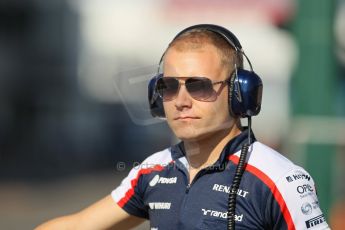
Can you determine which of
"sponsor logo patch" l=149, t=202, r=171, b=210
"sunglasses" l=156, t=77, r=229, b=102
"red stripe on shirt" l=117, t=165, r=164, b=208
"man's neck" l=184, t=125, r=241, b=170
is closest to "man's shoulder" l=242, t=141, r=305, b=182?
"man's neck" l=184, t=125, r=241, b=170

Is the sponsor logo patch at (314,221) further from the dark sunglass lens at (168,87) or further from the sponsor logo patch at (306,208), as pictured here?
the dark sunglass lens at (168,87)

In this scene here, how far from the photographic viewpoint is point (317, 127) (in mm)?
5828

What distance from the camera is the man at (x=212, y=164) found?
140 inches

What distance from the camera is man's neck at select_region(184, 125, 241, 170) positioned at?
381 cm

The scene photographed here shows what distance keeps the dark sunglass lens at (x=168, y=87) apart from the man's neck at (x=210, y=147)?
0.66 ft

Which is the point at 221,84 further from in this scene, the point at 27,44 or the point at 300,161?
the point at 27,44

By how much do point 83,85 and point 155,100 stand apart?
19746 millimetres

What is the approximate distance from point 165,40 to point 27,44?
498 centimetres

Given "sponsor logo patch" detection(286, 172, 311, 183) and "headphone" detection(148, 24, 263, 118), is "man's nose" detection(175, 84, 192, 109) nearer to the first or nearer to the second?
"headphone" detection(148, 24, 263, 118)

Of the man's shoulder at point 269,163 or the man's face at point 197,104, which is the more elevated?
the man's face at point 197,104

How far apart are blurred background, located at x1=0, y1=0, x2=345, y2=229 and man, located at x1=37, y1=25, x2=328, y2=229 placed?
10.6 meters

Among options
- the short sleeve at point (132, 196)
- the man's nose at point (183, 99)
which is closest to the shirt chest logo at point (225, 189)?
the man's nose at point (183, 99)

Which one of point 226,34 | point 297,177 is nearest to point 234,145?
point 297,177

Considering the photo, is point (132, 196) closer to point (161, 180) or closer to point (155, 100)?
point (161, 180)
